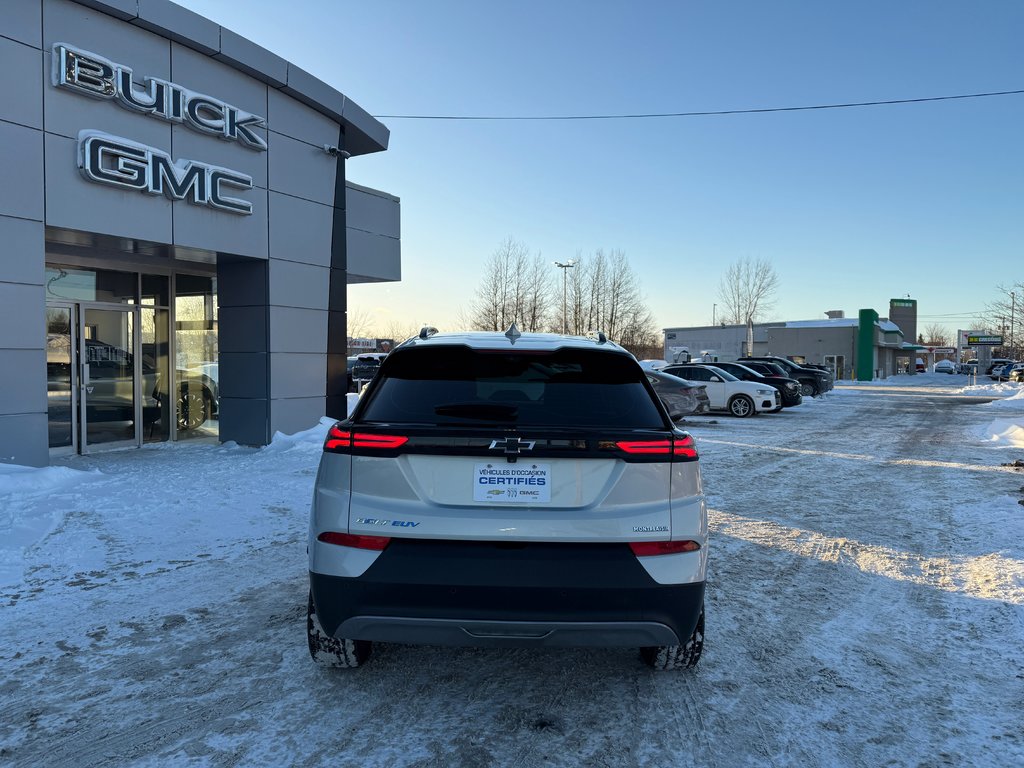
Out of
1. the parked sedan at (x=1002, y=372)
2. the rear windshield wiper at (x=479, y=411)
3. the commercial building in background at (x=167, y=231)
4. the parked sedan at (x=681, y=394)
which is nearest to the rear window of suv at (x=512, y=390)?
the rear windshield wiper at (x=479, y=411)

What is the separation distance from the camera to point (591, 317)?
47.2m

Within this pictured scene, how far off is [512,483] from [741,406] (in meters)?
18.6

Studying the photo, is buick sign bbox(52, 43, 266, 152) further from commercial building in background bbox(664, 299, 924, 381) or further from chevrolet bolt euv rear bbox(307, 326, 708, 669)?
commercial building in background bbox(664, 299, 924, 381)

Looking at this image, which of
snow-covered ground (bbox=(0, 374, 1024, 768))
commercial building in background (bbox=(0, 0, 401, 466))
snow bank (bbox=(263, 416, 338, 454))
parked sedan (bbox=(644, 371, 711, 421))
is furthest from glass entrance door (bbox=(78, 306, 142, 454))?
parked sedan (bbox=(644, 371, 711, 421))

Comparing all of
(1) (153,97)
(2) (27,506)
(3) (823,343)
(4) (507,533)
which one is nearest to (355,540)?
(4) (507,533)

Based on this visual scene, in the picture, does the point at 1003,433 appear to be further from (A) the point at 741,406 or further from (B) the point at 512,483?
(B) the point at 512,483

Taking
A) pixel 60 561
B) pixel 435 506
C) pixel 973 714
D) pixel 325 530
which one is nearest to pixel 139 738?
pixel 325 530

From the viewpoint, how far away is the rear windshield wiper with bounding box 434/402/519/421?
3072 millimetres

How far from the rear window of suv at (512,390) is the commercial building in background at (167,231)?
757cm

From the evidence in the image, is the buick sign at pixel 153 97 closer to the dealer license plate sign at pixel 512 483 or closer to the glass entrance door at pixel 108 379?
the glass entrance door at pixel 108 379

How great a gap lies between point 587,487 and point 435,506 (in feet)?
2.08

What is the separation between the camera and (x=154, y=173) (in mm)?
9742

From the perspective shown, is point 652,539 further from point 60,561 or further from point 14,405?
point 14,405

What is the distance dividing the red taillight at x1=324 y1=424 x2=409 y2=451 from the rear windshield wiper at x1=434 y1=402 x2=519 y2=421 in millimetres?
250
